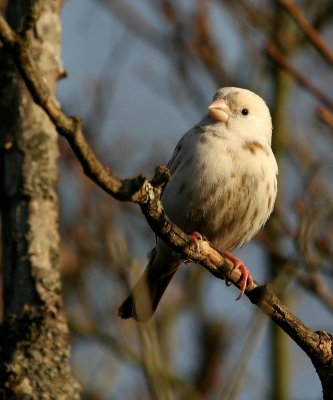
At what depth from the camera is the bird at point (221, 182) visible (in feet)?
16.0

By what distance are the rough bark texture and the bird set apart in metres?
0.65

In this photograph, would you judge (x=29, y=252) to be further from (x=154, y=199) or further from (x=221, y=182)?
(x=221, y=182)

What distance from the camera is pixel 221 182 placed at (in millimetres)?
4848

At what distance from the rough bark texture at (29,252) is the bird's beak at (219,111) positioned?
46.4 inches

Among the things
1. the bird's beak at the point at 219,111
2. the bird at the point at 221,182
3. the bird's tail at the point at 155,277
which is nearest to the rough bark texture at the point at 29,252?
the bird at the point at 221,182

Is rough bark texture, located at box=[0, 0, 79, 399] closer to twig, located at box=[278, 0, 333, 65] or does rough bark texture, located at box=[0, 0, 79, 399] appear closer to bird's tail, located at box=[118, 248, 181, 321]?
bird's tail, located at box=[118, 248, 181, 321]

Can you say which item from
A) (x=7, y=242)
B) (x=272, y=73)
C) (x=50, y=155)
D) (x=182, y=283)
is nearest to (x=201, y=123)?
(x=50, y=155)

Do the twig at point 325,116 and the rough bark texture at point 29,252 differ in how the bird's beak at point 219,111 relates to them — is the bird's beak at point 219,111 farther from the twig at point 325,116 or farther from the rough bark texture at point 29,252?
the rough bark texture at point 29,252

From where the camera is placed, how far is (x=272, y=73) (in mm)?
8227

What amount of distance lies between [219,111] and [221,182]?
57 cm

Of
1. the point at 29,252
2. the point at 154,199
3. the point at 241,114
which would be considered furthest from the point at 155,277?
the point at 154,199

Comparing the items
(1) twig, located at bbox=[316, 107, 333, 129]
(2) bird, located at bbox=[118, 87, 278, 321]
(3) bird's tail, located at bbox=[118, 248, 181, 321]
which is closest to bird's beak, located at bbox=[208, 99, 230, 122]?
(2) bird, located at bbox=[118, 87, 278, 321]

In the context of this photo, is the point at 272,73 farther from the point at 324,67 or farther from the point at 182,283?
the point at 182,283

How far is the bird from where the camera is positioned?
16.0ft
